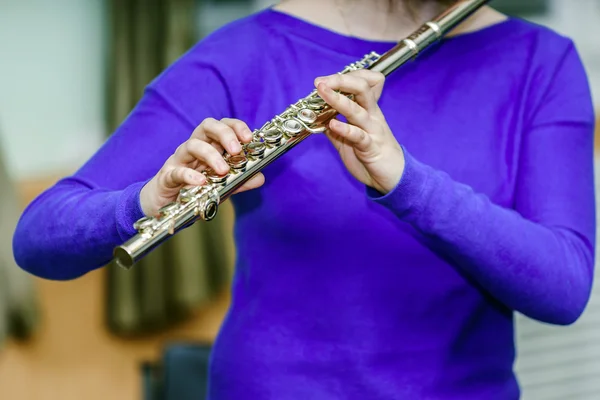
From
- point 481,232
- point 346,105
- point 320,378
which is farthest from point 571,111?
point 320,378

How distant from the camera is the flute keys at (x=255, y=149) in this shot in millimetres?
827

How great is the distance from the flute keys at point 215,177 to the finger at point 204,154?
16 millimetres

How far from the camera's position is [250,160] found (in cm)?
83

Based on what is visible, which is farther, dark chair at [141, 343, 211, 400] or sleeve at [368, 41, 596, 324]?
dark chair at [141, 343, 211, 400]

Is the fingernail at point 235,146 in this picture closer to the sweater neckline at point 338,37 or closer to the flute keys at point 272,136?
the flute keys at point 272,136

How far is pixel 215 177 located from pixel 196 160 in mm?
29

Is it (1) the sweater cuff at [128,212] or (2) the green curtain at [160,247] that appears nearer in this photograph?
(1) the sweater cuff at [128,212]

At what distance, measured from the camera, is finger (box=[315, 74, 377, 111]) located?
0.82m

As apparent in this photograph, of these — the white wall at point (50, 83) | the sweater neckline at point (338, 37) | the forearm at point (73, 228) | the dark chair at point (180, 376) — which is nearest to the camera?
the forearm at point (73, 228)

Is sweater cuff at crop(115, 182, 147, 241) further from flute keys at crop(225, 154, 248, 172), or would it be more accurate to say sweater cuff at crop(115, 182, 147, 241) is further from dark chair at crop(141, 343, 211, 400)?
dark chair at crop(141, 343, 211, 400)

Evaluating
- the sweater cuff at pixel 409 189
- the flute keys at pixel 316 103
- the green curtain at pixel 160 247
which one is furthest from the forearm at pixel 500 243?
the green curtain at pixel 160 247

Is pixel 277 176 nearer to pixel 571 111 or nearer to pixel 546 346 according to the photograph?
pixel 571 111

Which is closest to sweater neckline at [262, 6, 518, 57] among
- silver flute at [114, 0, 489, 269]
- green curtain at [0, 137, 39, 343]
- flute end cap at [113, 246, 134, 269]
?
silver flute at [114, 0, 489, 269]

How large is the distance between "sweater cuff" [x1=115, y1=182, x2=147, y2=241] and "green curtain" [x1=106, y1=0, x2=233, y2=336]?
1.58 meters
